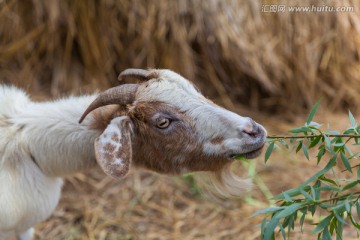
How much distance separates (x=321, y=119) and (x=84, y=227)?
293 centimetres

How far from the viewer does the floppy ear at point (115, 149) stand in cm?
294

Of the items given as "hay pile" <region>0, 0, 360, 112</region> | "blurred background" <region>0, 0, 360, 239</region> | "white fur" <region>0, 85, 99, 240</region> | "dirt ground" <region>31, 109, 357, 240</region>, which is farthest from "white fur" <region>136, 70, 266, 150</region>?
"hay pile" <region>0, 0, 360, 112</region>

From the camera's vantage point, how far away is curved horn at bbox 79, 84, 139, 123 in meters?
3.05

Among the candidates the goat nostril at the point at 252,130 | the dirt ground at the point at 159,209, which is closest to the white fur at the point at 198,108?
the goat nostril at the point at 252,130

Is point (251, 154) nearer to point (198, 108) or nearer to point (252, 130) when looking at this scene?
point (252, 130)

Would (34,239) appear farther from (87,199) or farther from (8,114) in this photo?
(8,114)

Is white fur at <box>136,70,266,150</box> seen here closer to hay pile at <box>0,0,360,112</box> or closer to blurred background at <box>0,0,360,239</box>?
blurred background at <box>0,0,360,239</box>

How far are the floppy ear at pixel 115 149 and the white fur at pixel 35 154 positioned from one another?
31 centimetres

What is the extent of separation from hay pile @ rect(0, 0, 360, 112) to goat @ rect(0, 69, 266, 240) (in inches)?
69.0

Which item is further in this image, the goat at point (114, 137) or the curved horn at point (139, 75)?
the curved horn at point (139, 75)

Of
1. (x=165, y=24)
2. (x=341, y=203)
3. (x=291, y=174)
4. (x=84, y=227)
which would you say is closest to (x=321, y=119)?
(x=291, y=174)

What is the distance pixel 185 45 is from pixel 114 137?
2752 millimetres

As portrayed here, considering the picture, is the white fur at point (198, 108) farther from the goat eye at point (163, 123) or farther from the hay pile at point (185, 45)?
the hay pile at point (185, 45)

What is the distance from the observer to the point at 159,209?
485cm
